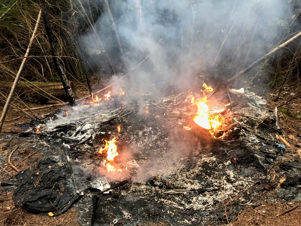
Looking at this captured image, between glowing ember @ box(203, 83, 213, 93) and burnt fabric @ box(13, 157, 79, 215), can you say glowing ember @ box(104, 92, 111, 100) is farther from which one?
glowing ember @ box(203, 83, 213, 93)

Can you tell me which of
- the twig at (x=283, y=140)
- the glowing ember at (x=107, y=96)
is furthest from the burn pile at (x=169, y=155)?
the glowing ember at (x=107, y=96)

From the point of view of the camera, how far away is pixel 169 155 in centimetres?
440

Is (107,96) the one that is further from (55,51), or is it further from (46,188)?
(46,188)

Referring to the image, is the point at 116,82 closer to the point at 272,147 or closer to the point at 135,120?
the point at 135,120

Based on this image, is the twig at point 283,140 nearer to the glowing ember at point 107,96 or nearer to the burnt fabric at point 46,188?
the burnt fabric at point 46,188

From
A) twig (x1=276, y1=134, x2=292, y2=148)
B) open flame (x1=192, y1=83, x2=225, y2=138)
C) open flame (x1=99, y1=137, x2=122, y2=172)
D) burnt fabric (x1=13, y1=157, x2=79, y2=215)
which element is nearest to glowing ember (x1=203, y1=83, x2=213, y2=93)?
open flame (x1=192, y1=83, x2=225, y2=138)

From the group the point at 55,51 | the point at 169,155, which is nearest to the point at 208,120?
the point at 169,155

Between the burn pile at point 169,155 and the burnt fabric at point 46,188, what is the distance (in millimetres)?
121

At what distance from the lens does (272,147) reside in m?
4.23

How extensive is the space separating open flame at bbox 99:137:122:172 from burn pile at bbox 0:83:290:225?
0.09 ft

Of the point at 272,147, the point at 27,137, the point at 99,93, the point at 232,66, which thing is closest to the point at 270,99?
the point at 232,66

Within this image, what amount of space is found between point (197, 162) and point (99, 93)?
653cm

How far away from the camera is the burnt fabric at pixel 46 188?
3052mm

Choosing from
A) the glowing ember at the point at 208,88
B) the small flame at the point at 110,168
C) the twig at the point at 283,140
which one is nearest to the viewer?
the small flame at the point at 110,168
